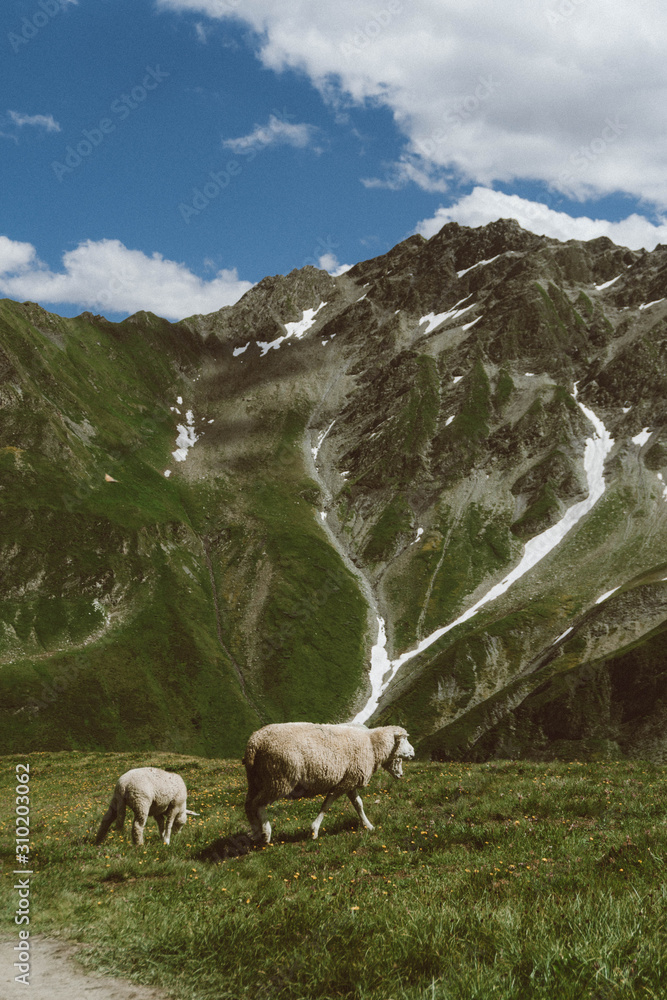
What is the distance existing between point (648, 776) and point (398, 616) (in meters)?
165

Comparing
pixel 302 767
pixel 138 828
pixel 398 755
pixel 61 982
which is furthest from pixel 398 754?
pixel 61 982

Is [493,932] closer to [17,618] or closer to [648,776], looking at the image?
[648,776]

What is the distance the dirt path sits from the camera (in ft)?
24.5

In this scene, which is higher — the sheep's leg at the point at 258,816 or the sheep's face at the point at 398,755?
the sheep's face at the point at 398,755

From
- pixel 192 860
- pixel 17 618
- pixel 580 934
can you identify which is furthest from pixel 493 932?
pixel 17 618

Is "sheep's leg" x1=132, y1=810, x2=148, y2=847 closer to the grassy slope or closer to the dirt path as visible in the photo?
the dirt path

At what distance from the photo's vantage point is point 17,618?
14912 cm

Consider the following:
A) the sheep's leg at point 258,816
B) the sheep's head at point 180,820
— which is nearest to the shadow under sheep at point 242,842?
the sheep's leg at point 258,816

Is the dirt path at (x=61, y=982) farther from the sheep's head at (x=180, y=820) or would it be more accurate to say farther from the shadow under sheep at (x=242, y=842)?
the sheep's head at (x=180, y=820)

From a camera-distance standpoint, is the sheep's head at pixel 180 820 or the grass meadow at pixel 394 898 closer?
the grass meadow at pixel 394 898

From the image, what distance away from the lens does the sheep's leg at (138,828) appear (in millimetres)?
18125

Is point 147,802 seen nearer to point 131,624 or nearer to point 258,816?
point 258,816

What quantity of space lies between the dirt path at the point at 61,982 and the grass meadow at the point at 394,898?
0.22 meters

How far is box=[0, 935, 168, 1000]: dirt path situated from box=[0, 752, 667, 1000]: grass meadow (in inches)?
8.6
